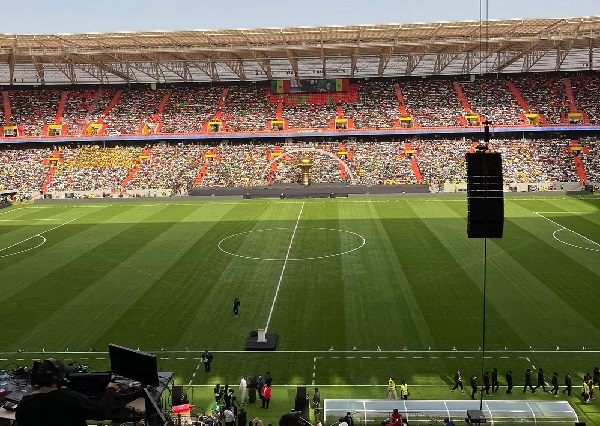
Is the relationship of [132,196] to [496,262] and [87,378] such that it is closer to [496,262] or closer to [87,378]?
[496,262]

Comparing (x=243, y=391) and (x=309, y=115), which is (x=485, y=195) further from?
(x=309, y=115)

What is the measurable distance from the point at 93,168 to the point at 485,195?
211 ft

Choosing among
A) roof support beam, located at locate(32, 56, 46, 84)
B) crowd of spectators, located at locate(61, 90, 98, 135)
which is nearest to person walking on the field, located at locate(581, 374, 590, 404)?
crowd of spectators, located at locate(61, 90, 98, 135)

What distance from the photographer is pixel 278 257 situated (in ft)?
129

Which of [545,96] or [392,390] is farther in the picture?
[545,96]

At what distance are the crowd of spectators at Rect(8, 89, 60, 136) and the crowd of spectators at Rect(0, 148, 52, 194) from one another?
279 cm

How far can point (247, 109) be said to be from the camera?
8219 centimetres

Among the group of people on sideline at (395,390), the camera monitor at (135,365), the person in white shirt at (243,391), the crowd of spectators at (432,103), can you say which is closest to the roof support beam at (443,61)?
the crowd of spectators at (432,103)

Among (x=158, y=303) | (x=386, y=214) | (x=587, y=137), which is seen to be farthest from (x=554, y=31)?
(x=158, y=303)

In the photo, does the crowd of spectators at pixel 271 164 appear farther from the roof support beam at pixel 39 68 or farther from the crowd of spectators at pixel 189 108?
the roof support beam at pixel 39 68

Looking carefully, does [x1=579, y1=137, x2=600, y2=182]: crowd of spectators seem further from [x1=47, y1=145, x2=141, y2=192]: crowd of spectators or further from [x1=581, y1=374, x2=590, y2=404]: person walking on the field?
[x1=581, y1=374, x2=590, y2=404]: person walking on the field

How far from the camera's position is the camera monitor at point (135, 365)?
1206cm

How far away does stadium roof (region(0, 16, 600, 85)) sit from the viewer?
213ft

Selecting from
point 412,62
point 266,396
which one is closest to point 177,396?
point 266,396
